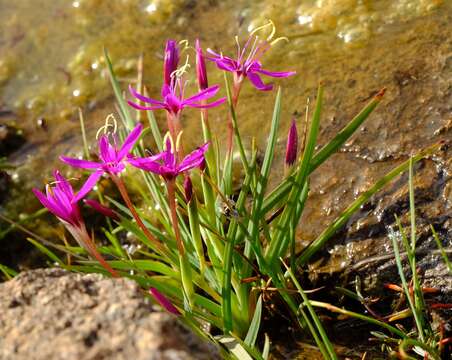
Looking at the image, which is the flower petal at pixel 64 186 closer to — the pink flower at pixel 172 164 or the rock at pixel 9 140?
the pink flower at pixel 172 164

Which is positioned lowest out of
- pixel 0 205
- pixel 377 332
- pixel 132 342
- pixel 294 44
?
pixel 377 332

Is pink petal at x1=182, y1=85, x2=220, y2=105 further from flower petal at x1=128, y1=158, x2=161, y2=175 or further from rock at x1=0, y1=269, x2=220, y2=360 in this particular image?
rock at x1=0, y1=269, x2=220, y2=360

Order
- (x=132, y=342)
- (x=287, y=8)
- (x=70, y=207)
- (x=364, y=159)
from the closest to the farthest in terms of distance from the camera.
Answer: (x=132, y=342), (x=70, y=207), (x=364, y=159), (x=287, y=8)

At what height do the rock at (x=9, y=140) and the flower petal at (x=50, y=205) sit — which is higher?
the flower petal at (x=50, y=205)

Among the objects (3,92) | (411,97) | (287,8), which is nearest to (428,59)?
(411,97)

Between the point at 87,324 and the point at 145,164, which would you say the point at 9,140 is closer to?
the point at 145,164

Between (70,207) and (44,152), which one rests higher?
(70,207)

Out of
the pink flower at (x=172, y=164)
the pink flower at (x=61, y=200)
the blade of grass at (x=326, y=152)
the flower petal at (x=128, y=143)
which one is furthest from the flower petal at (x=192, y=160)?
the blade of grass at (x=326, y=152)

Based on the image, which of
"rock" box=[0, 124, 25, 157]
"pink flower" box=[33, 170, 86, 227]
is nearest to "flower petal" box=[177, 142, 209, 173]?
"pink flower" box=[33, 170, 86, 227]

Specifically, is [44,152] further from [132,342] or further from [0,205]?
[132,342]
